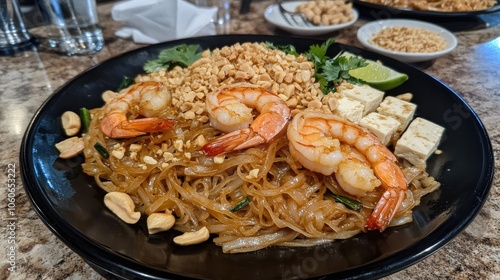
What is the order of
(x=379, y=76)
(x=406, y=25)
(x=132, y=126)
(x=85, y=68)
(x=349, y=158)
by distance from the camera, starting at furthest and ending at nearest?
(x=406, y=25), (x=85, y=68), (x=379, y=76), (x=132, y=126), (x=349, y=158)

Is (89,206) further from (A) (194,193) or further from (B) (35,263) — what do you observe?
(A) (194,193)

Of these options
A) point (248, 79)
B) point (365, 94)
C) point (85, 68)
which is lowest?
point (85, 68)

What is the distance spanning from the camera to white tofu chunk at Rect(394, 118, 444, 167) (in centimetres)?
158

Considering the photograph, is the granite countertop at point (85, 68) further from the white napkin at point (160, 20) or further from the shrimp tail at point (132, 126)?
the shrimp tail at point (132, 126)

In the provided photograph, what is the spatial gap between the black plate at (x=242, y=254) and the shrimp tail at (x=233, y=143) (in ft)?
1.05

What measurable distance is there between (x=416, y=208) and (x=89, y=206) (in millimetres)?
1150

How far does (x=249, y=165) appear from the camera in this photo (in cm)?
146

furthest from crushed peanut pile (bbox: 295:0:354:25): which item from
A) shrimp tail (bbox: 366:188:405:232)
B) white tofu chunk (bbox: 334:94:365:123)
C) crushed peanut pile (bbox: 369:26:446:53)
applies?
shrimp tail (bbox: 366:188:405:232)

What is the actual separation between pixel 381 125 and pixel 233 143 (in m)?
0.69

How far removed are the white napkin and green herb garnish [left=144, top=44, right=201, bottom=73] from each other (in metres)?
0.79

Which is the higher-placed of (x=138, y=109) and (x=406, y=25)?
(x=138, y=109)

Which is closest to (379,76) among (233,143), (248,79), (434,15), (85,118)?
(248,79)

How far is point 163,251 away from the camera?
125cm

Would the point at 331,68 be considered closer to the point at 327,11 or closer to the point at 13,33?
the point at 327,11
